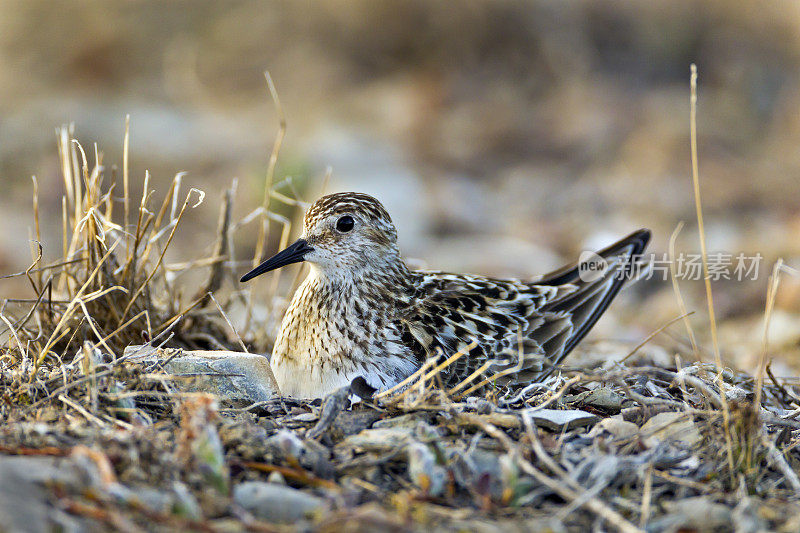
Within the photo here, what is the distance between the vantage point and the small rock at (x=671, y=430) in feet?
10.5

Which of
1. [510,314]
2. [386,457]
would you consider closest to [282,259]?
[510,314]

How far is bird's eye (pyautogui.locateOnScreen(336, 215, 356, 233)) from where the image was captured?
4.48 meters

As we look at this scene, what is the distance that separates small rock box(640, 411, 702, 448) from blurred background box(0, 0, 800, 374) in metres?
5.26

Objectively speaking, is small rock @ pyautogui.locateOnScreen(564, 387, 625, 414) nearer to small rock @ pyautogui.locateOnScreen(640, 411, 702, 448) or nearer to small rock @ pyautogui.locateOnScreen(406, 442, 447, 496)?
small rock @ pyautogui.locateOnScreen(640, 411, 702, 448)

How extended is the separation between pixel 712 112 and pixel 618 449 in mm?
10080

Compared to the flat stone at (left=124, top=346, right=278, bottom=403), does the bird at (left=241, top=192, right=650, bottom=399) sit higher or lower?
higher

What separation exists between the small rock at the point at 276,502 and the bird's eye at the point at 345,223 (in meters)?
2.03

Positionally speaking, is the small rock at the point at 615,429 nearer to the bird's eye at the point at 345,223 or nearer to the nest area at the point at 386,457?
the nest area at the point at 386,457

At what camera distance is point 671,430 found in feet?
10.9

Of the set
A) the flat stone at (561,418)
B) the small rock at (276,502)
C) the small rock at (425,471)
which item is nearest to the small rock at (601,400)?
the flat stone at (561,418)

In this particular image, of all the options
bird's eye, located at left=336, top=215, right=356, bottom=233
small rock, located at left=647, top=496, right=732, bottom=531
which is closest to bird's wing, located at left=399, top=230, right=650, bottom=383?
bird's eye, located at left=336, top=215, right=356, bottom=233

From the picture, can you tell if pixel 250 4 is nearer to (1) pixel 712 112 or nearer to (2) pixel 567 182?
(2) pixel 567 182

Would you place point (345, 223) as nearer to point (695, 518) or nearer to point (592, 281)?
point (592, 281)

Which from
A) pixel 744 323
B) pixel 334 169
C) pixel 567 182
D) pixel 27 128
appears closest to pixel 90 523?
pixel 744 323
